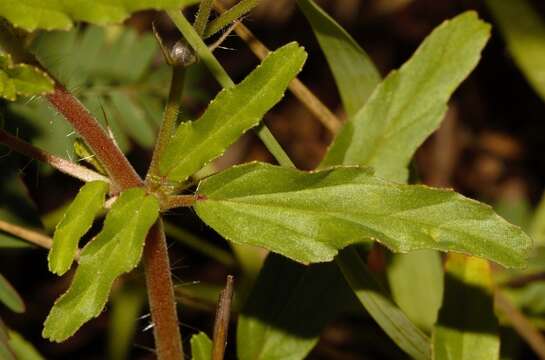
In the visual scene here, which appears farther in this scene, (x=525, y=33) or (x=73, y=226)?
(x=525, y=33)

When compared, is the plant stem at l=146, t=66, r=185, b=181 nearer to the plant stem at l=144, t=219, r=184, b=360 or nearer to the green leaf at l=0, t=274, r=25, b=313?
the plant stem at l=144, t=219, r=184, b=360

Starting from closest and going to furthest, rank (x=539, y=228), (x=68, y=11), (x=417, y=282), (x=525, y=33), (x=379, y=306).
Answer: (x=68, y=11), (x=379, y=306), (x=417, y=282), (x=525, y=33), (x=539, y=228)

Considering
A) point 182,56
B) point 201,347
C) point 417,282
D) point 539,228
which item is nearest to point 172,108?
point 182,56

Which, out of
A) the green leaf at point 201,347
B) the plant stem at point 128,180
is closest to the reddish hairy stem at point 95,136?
the plant stem at point 128,180

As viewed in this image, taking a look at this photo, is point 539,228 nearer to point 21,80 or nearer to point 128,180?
point 128,180

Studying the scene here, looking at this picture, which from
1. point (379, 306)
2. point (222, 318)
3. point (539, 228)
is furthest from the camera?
point (539, 228)

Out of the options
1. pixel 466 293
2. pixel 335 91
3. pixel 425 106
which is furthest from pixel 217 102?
pixel 335 91

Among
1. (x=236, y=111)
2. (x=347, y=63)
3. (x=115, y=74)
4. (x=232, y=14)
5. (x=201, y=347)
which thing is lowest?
(x=201, y=347)
